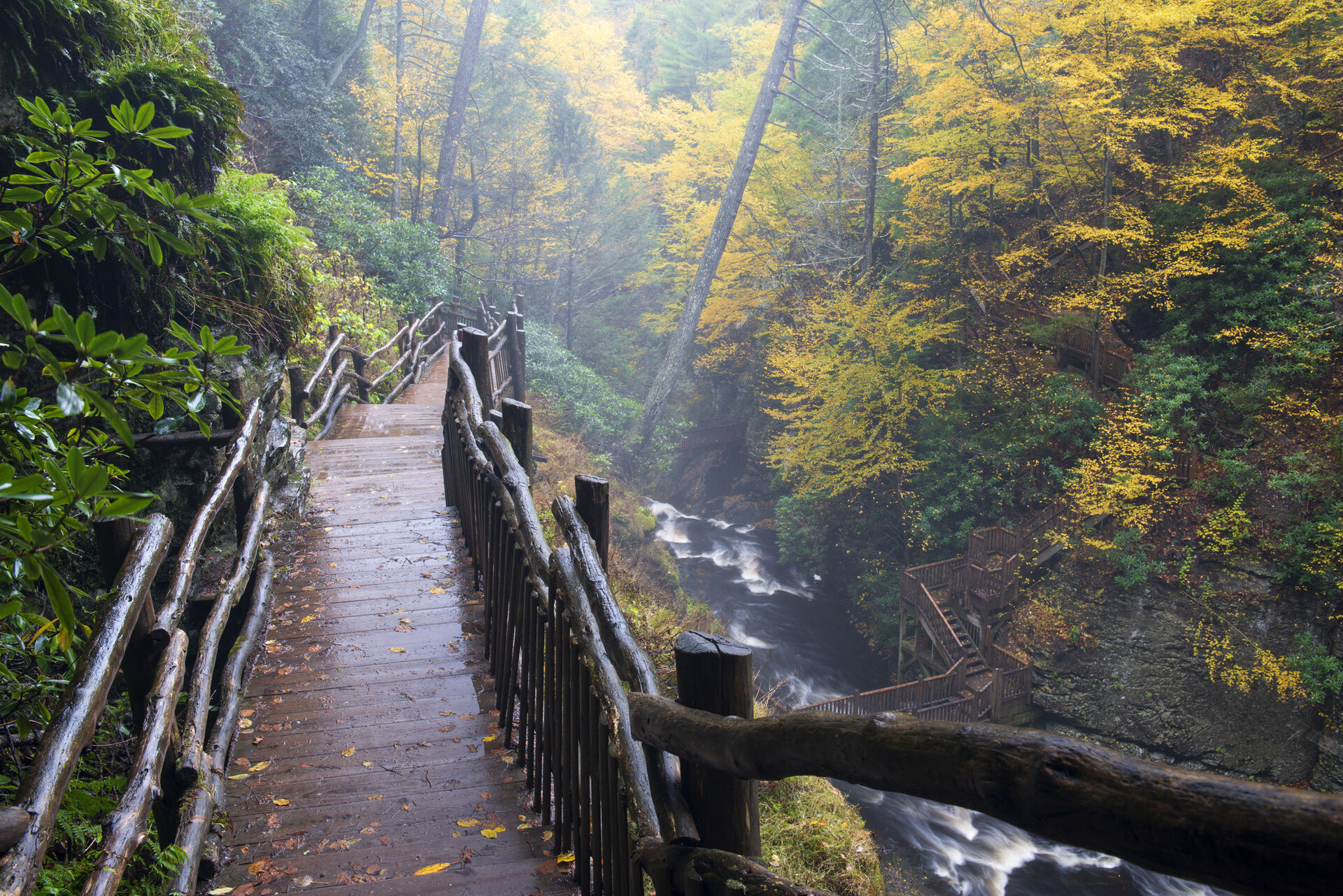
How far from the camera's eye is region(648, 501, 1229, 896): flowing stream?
9.60m

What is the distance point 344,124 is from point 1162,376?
68.3ft

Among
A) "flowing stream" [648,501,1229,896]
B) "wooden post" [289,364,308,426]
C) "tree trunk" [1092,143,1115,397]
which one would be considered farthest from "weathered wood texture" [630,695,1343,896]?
"tree trunk" [1092,143,1115,397]

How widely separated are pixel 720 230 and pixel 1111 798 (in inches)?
726

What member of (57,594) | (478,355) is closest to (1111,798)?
(57,594)

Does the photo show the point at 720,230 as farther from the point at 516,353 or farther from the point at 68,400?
the point at 68,400

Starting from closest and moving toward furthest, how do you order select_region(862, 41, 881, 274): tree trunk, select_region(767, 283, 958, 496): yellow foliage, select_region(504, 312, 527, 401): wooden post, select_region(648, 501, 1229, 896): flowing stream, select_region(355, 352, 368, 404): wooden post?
select_region(648, 501, 1229, 896): flowing stream → select_region(355, 352, 368, 404): wooden post → select_region(504, 312, 527, 401): wooden post → select_region(767, 283, 958, 496): yellow foliage → select_region(862, 41, 881, 274): tree trunk

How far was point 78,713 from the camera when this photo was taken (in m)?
1.79

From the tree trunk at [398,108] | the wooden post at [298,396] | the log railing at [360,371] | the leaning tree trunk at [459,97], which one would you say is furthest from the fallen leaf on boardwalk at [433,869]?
the leaning tree trunk at [459,97]

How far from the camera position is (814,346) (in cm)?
1667

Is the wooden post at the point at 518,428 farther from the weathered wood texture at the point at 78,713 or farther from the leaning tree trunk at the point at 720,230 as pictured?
the leaning tree trunk at the point at 720,230

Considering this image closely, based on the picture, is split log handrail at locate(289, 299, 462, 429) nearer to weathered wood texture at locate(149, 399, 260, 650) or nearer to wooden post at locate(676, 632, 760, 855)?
weathered wood texture at locate(149, 399, 260, 650)

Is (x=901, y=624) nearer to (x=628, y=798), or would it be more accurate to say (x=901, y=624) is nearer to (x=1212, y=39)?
(x=1212, y=39)

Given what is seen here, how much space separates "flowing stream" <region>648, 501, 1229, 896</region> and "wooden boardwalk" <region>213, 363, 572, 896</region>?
4861mm

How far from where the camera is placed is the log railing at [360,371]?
895 centimetres
